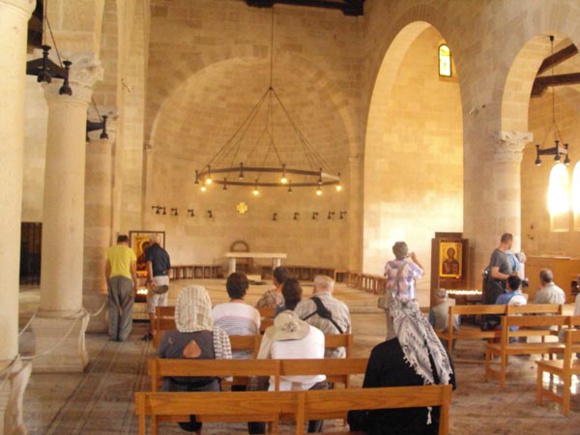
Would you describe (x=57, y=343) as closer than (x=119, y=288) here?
Yes

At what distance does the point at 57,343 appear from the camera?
20.6 ft

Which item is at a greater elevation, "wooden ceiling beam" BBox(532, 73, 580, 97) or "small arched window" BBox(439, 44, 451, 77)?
"small arched window" BBox(439, 44, 451, 77)

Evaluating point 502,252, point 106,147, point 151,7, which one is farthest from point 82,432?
point 151,7

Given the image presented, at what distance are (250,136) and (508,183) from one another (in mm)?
10216

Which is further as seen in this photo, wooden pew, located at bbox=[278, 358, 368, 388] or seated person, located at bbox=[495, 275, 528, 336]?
seated person, located at bbox=[495, 275, 528, 336]

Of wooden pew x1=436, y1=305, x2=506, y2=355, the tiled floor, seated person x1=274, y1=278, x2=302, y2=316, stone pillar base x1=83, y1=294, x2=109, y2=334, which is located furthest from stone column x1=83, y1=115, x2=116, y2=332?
wooden pew x1=436, y1=305, x2=506, y2=355

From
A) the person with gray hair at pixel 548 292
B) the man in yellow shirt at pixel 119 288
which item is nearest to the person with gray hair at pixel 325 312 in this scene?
the person with gray hair at pixel 548 292

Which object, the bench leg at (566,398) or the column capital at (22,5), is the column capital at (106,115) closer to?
the column capital at (22,5)

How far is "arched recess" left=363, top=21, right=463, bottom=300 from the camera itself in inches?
678

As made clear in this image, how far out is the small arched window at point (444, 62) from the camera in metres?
17.4

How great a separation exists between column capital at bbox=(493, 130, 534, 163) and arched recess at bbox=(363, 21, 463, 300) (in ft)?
21.0

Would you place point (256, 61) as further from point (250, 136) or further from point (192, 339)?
point (192, 339)

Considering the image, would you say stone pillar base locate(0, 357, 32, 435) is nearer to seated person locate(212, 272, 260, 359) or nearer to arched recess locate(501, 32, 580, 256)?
seated person locate(212, 272, 260, 359)

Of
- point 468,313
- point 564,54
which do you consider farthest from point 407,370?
point 564,54
